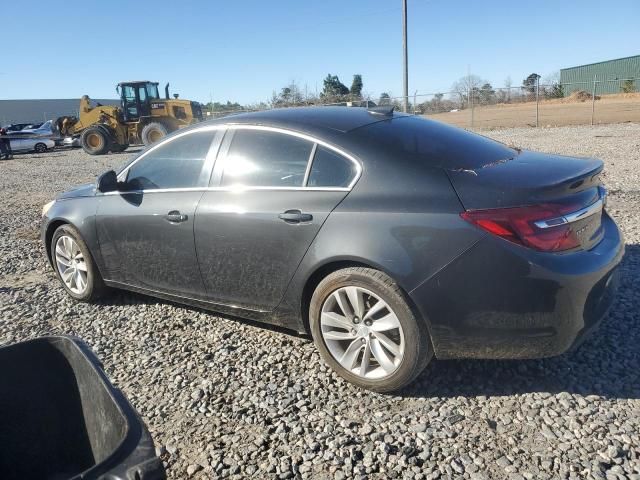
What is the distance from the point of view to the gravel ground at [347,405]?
8.20ft

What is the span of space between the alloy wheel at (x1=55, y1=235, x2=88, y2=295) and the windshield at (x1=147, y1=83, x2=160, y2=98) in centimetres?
2023

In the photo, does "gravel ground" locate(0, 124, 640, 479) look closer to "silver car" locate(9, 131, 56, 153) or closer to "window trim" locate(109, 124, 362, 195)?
"window trim" locate(109, 124, 362, 195)

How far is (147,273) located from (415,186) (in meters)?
2.31

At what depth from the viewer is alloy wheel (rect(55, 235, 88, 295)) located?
4734 mm

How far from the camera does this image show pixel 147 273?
4.15m

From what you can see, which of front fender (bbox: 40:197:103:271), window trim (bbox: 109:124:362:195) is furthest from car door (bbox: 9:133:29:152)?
window trim (bbox: 109:124:362:195)

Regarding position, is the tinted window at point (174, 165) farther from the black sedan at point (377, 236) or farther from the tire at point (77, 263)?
the tire at point (77, 263)

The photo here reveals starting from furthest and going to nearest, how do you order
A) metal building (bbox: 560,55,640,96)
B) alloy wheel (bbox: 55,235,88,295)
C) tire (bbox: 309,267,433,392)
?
1. metal building (bbox: 560,55,640,96)
2. alloy wheel (bbox: 55,235,88,295)
3. tire (bbox: 309,267,433,392)

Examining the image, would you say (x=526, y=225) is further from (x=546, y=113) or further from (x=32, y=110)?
(x=32, y=110)

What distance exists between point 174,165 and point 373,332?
2.09 metres

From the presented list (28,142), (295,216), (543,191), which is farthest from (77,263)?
(28,142)

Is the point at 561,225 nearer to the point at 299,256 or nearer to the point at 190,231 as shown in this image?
the point at 299,256

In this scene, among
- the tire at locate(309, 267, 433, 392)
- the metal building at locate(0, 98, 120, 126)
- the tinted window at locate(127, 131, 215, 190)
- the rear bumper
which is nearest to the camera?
the rear bumper

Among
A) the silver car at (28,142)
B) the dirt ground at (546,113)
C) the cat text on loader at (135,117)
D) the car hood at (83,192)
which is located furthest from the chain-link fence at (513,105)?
the car hood at (83,192)
